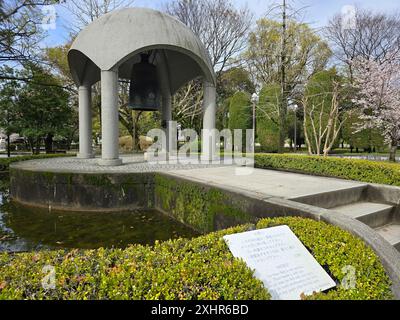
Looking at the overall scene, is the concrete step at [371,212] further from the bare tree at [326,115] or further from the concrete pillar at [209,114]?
the bare tree at [326,115]

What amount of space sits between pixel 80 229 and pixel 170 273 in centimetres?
454

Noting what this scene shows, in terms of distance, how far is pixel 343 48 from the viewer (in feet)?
91.1

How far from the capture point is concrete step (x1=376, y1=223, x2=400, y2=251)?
153 inches

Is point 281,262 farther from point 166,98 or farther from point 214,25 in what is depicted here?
point 214,25

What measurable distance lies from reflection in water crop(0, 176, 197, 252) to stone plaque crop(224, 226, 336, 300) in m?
2.82

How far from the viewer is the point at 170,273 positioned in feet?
6.45

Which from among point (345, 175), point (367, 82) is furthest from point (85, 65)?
point (367, 82)

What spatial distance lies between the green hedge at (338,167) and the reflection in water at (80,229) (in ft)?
20.9

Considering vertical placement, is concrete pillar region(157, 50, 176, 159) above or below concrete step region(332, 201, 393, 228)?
above

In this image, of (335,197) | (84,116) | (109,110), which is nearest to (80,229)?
(109,110)

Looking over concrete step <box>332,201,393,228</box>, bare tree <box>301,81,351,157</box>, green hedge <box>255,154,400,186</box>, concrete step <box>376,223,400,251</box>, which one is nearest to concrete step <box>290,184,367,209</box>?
concrete step <box>332,201,393,228</box>

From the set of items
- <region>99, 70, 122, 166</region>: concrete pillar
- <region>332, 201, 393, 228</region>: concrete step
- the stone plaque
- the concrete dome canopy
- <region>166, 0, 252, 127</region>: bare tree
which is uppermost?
<region>166, 0, 252, 127</region>: bare tree

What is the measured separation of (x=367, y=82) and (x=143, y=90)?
556 inches

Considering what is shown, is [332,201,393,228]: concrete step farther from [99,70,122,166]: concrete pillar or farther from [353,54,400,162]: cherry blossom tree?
[353,54,400,162]: cherry blossom tree
